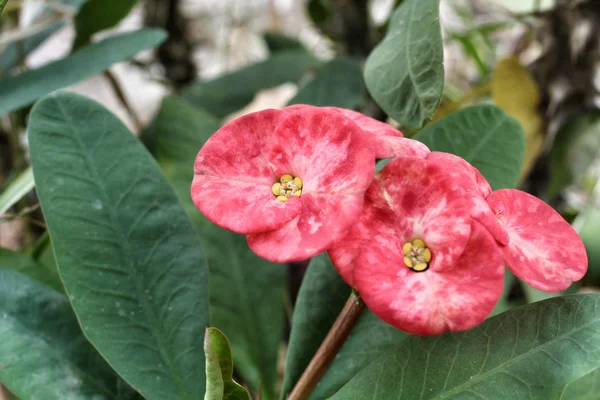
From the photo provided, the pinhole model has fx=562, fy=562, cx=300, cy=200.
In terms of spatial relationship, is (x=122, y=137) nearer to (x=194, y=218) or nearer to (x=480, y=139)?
(x=194, y=218)

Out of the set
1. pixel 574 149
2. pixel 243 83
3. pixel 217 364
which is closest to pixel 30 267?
pixel 217 364

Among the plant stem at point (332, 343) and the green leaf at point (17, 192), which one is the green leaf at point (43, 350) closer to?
the green leaf at point (17, 192)

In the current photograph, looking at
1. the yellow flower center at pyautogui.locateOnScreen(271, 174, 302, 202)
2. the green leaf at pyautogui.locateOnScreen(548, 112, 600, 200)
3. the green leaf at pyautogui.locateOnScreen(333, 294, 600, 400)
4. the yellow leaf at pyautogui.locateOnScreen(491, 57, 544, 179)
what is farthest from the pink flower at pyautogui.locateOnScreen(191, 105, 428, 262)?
the green leaf at pyautogui.locateOnScreen(548, 112, 600, 200)

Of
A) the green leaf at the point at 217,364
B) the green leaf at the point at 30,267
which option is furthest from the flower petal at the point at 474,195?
the green leaf at the point at 30,267

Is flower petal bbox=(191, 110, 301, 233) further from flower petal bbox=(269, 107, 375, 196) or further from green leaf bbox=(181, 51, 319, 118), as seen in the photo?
green leaf bbox=(181, 51, 319, 118)

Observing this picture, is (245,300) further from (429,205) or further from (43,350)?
(429,205)
